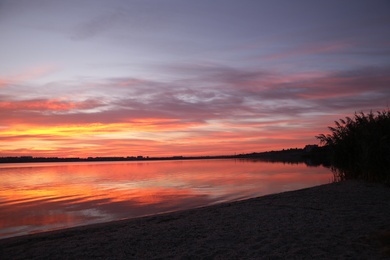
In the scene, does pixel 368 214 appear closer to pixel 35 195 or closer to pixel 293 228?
pixel 293 228

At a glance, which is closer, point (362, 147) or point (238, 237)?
point (238, 237)

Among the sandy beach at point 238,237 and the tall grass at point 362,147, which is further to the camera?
the tall grass at point 362,147

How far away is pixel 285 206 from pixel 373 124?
906 centimetres

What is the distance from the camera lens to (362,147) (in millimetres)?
15930

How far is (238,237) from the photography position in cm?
709

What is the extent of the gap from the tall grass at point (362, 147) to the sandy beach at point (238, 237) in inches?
220

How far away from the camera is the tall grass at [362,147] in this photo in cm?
1548

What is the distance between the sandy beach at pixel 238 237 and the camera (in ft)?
19.6

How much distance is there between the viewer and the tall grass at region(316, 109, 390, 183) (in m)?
15.5

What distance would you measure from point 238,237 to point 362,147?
1164 centimetres

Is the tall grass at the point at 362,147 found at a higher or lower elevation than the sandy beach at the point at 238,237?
higher

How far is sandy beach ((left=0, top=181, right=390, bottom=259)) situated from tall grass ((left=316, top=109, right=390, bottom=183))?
559 centimetres

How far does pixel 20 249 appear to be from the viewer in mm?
7320

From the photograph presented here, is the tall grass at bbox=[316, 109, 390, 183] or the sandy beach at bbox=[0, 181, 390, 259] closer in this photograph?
the sandy beach at bbox=[0, 181, 390, 259]
